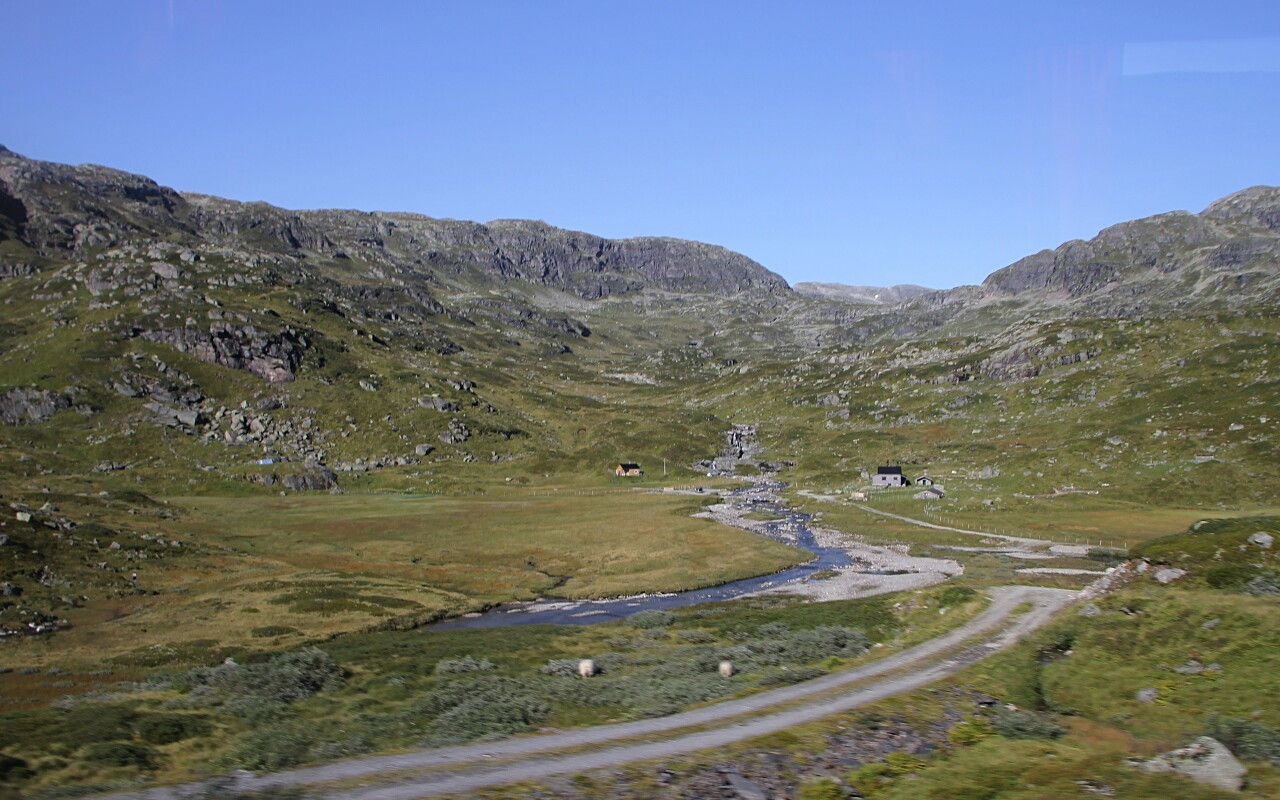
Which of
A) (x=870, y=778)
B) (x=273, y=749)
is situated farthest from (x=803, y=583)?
(x=273, y=749)

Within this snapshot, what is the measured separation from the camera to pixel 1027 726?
2644cm

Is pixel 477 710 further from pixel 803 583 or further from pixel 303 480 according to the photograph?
pixel 303 480

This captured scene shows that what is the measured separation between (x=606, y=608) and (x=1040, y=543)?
63302 millimetres

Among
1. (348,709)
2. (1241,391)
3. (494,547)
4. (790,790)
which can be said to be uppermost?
(1241,391)

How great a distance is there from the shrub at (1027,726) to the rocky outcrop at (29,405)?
224m

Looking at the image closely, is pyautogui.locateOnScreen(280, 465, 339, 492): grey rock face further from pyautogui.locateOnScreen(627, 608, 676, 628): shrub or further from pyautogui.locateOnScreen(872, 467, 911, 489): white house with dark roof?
pyautogui.locateOnScreen(627, 608, 676, 628): shrub

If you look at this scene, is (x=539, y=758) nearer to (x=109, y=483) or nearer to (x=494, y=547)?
(x=494, y=547)

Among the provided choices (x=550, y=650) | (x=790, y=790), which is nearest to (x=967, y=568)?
(x=550, y=650)

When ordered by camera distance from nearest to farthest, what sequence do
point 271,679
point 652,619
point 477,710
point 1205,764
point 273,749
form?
point 1205,764 < point 273,749 < point 477,710 < point 271,679 < point 652,619

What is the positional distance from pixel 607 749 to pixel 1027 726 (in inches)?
610

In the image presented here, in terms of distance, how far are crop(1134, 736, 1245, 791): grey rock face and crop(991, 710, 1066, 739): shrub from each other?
3.80 m

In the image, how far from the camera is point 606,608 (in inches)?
2756

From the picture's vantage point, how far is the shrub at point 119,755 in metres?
23.8

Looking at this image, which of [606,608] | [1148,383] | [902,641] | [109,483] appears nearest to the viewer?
[902,641]
